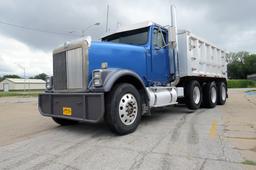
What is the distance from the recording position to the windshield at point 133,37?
6465 millimetres

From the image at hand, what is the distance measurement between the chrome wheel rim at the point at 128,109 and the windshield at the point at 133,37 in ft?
6.61

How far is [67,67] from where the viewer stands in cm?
531

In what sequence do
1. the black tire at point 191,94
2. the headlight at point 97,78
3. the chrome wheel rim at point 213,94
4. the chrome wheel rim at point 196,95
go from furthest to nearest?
the chrome wheel rim at point 213,94 → the chrome wheel rim at point 196,95 → the black tire at point 191,94 → the headlight at point 97,78

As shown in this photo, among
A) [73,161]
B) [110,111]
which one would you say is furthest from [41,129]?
[73,161]

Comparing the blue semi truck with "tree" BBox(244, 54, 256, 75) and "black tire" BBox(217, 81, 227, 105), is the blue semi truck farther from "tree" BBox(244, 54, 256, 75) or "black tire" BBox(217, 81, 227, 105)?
"tree" BBox(244, 54, 256, 75)

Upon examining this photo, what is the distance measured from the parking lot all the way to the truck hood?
4.72 ft

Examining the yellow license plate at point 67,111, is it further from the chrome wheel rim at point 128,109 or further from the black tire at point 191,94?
the black tire at point 191,94

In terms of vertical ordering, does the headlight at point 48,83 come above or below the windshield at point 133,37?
below

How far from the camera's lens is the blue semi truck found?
4660 millimetres

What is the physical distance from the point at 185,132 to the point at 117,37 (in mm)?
3574

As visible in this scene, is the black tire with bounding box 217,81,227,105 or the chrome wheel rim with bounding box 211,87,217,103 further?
the black tire with bounding box 217,81,227,105

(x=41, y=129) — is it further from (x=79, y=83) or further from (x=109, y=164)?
(x=109, y=164)

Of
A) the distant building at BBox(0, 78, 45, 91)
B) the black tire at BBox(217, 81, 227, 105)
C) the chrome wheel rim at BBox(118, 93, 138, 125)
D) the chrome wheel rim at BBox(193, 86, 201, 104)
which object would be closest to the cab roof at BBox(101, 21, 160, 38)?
the chrome wheel rim at BBox(118, 93, 138, 125)

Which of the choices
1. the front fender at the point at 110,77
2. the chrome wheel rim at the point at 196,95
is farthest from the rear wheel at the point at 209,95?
the front fender at the point at 110,77
